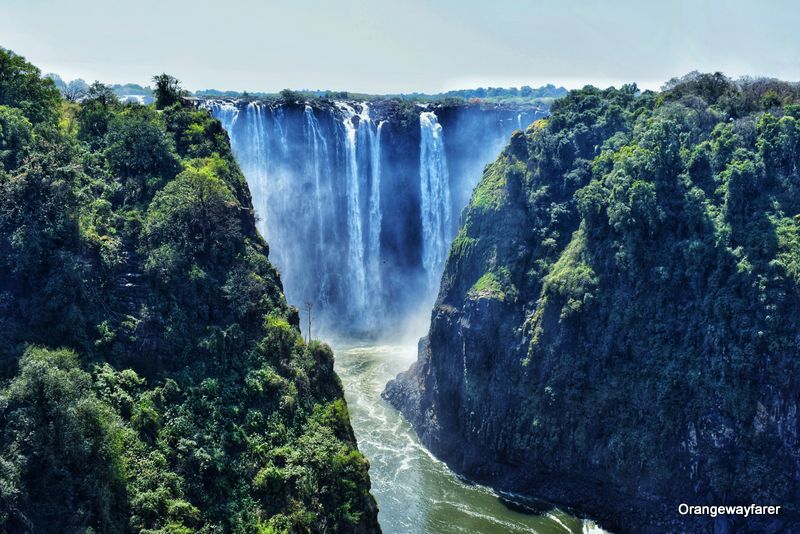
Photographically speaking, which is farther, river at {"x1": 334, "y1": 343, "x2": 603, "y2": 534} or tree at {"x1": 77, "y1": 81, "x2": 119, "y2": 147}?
tree at {"x1": 77, "y1": 81, "x2": 119, "y2": 147}

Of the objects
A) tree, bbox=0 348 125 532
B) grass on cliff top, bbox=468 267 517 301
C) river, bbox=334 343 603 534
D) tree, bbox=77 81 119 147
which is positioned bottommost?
river, bbox=334 343 603 534

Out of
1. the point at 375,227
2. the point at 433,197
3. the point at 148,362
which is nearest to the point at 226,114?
the point at 375,227

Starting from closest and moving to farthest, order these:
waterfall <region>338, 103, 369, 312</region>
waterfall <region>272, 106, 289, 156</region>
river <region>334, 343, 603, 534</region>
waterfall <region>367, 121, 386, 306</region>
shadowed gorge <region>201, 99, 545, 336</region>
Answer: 1. river <region>334, 343, 603, 534</region>
2. waterfall <region>272, 106, 289, 156</region>
3. shadowed gorge <region>201, 99, 545, 336</region>
4. waterfall <region>338, 103, 369, 312</region>
5. waterfall <region>367, 121, 386, 306</region>

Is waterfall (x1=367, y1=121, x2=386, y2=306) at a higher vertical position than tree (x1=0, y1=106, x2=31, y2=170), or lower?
lower

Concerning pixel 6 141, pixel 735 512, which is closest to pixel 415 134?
pixel 6 141

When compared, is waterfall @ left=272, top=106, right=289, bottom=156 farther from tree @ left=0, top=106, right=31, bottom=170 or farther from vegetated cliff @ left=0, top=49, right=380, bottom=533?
tree @ left=0, top=106, right=31, bottom=170

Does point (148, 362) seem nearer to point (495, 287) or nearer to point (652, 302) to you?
point (495, 287)

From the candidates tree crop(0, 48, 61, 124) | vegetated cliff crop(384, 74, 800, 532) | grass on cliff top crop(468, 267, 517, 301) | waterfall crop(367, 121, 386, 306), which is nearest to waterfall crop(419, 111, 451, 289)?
waterfall crop(367, 121, 386, 306)
